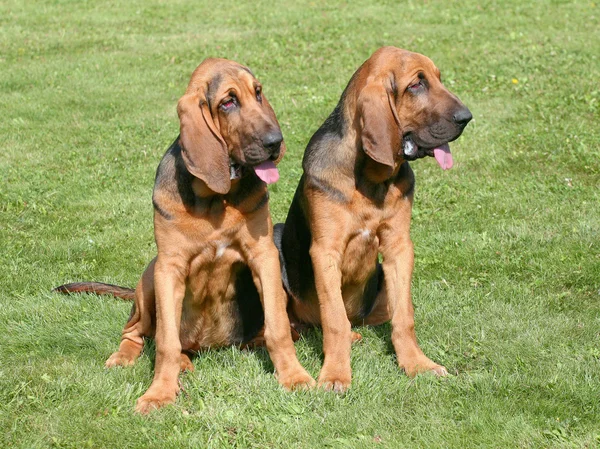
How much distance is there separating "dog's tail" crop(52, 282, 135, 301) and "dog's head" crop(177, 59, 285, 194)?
76.6 inches

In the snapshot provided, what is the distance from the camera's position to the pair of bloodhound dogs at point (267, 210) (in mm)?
4828

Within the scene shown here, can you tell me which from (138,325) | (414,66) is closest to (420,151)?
(414,66)

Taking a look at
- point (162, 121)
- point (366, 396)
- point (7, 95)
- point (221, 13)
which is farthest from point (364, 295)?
point (221, 13)

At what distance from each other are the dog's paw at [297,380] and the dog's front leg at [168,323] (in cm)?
63

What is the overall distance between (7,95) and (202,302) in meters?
9.05

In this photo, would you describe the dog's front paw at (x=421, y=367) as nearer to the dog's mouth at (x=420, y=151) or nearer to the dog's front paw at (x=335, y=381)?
the dog's front paw at (x=335, y=381)

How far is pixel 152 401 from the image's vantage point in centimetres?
479

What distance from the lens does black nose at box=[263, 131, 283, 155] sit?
4.68 m

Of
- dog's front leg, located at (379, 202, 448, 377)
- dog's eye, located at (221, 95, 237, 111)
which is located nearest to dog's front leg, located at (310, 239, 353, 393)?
dog's front leg, located at (379, 202, 448, 377)

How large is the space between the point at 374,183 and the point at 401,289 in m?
0.69

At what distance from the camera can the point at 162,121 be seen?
11.7 meters

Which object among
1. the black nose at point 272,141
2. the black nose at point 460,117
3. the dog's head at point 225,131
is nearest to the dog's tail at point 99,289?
the dog's head at point 225,131

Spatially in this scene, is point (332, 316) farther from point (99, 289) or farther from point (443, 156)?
point (99, 289)

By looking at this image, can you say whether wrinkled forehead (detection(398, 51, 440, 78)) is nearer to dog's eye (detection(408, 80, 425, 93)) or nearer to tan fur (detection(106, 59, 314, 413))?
dog's eye (detection(408, 80, 425, 93))
